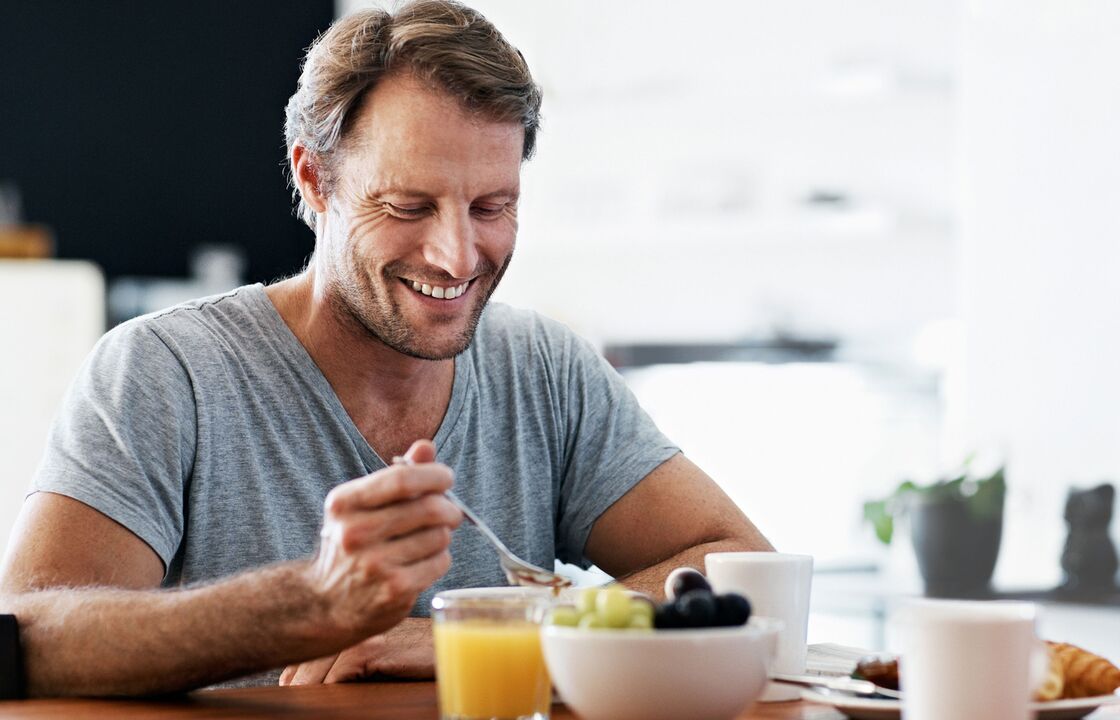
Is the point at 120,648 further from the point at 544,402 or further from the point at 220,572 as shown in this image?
the point at 544,402

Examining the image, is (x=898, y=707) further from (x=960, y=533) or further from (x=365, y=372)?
(x=960, y=533)

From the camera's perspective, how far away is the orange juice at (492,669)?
1064 millimetres

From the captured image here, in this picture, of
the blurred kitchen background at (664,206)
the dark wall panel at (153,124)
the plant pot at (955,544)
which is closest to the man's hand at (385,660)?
the plant pot at (955,544)

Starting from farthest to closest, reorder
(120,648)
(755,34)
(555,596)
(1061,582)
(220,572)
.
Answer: (755,34) < (1061,582) < (220,572) < (120,648) < (555,596)

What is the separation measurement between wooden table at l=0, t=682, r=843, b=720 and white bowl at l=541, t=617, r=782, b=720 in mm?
191

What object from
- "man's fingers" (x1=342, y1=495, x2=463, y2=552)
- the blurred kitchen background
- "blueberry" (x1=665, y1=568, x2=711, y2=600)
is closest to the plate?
"blueberry" (x1=665, y1=568, x2=711, y2=600)

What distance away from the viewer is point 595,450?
198cm

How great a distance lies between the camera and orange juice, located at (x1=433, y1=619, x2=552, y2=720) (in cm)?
106

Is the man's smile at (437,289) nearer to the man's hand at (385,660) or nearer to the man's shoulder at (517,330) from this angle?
the man's shoulder at (517,330)

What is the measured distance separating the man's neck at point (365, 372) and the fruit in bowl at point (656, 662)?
2.83 ft

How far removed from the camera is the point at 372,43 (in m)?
1.78

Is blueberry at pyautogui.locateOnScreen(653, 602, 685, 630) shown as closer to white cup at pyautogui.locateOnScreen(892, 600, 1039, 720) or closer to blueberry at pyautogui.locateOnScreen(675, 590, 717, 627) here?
blueberry at pyautogui.locateOnScreen(675, 590, 717, 627)

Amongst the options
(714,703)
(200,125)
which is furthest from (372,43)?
(200,125)

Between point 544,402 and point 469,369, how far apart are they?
0.12 m
